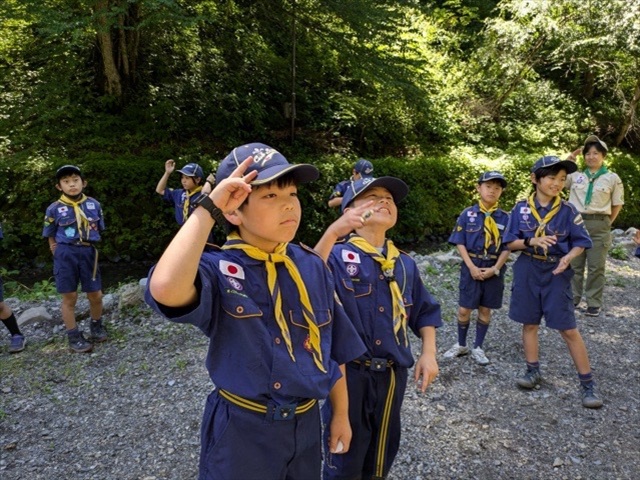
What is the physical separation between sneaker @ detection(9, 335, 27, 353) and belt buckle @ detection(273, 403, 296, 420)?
4546mm

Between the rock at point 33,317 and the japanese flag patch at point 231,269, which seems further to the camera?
the rock at point 33,317

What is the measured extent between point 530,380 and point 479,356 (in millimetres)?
605

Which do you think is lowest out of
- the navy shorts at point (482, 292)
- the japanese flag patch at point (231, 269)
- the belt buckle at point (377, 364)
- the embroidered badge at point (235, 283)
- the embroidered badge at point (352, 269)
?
the navy shorts at point (482, 292)

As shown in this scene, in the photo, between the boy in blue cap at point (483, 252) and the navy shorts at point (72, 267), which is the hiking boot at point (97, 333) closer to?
the navy shorts at point (72, 267)

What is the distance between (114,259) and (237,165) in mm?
8142

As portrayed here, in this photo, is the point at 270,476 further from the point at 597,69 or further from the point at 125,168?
the point at 597,69

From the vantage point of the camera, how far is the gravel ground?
3125mm

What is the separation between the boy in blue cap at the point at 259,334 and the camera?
5.28 feet

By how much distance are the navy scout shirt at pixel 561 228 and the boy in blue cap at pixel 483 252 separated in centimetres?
41

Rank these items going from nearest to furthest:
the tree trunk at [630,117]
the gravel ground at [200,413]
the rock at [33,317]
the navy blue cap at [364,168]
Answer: the gravel ground at [200,413]
the rock at [33,317]
the navy blue cap at [364,168]
the tree trunk at [630,117]

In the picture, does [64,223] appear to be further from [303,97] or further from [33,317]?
[303,97]

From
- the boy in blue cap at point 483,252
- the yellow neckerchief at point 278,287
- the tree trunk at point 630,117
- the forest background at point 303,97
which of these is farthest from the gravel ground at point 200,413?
the tree trunk at point 630,117

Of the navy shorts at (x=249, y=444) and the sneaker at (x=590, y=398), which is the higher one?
the navy shorts at (x=249, y=444)

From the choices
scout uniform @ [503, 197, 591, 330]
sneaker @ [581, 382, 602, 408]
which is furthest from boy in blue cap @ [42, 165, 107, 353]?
sneaker @ [581, 382, 602, 408]
